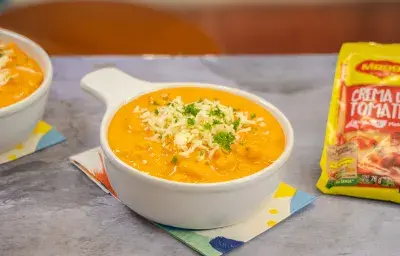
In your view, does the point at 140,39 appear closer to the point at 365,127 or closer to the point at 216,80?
the point at 216,80

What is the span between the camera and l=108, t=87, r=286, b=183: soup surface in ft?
3.09

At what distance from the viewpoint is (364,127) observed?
3.68 feet

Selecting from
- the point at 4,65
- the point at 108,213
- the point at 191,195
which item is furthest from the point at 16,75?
the point at 191,195

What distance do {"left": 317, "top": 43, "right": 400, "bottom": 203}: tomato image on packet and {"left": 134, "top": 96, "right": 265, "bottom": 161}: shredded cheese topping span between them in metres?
0.16

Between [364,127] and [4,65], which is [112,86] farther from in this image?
[364,127]

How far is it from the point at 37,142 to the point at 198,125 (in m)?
0.35

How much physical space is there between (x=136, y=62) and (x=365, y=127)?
619mm

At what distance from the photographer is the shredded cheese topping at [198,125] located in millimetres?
964

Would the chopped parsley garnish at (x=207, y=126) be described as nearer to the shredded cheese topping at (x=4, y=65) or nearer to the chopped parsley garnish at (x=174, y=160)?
the chopped parsley garnish at (x=174, y=160)

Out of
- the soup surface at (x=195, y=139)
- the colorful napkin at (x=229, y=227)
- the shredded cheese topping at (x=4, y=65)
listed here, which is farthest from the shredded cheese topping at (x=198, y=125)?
the shredded cheese topping at (x=4, y=65)

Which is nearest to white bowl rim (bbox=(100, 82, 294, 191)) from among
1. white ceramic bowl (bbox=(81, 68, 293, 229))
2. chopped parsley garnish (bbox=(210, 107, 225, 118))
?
white ceramic bowl (bbox=(81, 68, 293, 229))

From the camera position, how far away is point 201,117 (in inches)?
39.9

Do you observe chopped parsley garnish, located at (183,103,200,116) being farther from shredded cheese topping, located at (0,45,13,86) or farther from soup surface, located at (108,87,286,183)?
shredded cheese topping, located at (0,45,13,86)

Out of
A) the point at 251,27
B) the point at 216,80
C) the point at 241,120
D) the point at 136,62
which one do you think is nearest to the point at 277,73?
the point at 216,80
